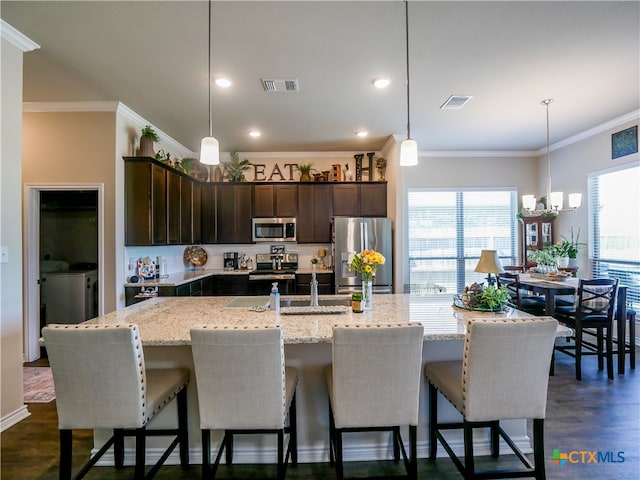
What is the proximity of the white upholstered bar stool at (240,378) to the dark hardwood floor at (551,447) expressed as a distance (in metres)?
0.63

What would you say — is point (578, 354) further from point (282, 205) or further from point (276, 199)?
point (276, 199)

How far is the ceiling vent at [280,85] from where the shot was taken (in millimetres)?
3202

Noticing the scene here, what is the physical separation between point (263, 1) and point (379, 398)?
242cm

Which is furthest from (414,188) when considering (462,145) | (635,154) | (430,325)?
(430,325)

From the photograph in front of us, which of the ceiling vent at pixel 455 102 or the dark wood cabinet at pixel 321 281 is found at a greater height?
the ceiling vent at pixel 455 102

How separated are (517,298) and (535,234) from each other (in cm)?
228

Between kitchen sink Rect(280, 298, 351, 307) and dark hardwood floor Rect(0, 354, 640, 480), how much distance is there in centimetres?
103

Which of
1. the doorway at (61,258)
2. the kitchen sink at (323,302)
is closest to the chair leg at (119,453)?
the kitchen sink at (323,302)

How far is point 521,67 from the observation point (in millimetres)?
3023

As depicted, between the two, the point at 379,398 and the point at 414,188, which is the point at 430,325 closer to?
the point at 379,398

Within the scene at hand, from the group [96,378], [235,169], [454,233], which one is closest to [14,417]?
[96,378]

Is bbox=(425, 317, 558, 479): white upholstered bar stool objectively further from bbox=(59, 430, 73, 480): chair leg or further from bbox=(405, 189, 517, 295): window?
bbox=(405, 189, 517, 295): window

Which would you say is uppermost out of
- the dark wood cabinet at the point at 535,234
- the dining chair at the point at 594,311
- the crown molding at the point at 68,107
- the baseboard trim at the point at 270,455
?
the crown molding at the point at 68,107

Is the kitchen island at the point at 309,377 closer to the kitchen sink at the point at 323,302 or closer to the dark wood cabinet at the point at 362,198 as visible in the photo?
the kitchen sink at the point at 323,302
